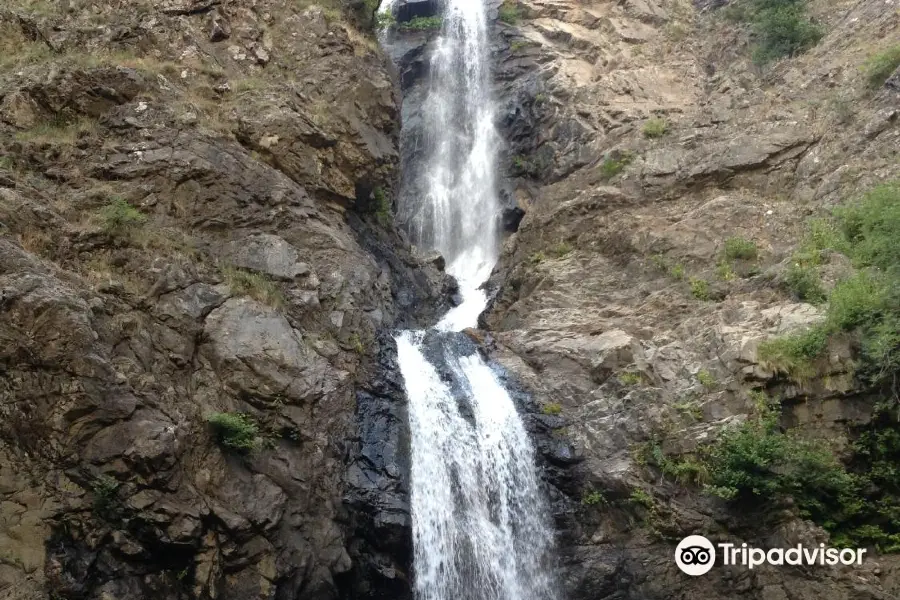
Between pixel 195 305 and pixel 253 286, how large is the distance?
4.92 feet

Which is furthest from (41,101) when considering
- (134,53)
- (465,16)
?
(465,16)

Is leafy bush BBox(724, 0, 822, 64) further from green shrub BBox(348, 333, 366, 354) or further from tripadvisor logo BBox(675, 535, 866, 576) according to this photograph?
green shrub BBox(348, 333, 366, 354)

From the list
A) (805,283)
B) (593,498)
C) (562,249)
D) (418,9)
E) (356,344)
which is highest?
(418,9)

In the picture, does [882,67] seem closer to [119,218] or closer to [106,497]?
[119,218]

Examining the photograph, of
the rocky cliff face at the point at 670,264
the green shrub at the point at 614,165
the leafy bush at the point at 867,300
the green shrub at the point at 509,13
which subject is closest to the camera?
the leafy bush at the point at 867,300

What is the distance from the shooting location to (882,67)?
63.1ft

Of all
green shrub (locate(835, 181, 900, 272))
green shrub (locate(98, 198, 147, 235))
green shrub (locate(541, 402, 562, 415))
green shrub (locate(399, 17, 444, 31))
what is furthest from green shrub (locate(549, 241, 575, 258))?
green shrub (locate(399, 17, 444, 31))

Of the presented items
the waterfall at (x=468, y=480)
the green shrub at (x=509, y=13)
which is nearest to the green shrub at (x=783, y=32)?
the green shrub at (x=509, y=13)

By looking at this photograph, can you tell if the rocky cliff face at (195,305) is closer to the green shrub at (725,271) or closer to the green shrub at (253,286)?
the green shrub at (253,286)

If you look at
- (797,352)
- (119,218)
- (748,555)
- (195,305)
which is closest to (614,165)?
(797,352)

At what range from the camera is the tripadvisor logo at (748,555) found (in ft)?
40.3

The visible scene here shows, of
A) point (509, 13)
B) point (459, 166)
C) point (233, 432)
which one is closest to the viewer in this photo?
point (233, 432)

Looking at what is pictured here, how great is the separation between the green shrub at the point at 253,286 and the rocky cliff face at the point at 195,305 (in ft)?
0.16

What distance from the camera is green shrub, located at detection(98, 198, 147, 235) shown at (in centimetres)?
1368
